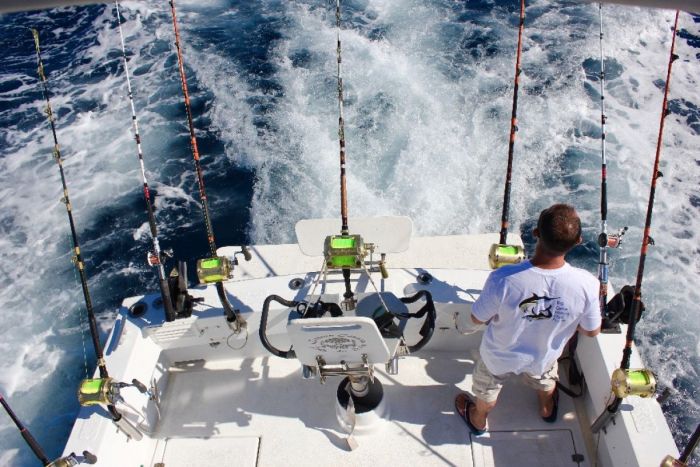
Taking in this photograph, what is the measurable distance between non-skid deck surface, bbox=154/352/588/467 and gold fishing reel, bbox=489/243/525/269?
62 centimetres

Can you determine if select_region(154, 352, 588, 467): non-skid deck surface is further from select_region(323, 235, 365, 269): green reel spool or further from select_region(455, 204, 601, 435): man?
select_region(323, 235, 365, 269): green reel spool

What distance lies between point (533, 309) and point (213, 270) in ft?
4.67

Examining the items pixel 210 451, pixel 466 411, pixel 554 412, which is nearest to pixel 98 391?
pixel 210 451

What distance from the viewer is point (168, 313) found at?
2721 millimetres

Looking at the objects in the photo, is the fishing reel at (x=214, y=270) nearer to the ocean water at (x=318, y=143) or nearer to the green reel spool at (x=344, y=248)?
the green reel spool at (x=344, y=248)

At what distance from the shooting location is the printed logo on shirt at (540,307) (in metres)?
2.00

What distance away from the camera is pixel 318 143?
6.23 meters

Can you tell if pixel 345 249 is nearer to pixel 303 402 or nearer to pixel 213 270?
pixel 213 270

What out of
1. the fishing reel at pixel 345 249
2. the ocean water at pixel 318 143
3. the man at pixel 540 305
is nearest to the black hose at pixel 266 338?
the fishing reel at pixel 345 249

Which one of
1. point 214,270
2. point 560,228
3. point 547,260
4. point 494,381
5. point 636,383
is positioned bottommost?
point 494,381

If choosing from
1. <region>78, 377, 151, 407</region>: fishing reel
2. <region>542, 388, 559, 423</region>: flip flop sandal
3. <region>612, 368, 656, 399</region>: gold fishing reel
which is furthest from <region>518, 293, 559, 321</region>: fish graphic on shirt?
<region>78, 377, 151, 407</region>: fishing reel

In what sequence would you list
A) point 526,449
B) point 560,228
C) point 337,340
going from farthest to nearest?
point 526,449 < point 337,340 < point 560,228

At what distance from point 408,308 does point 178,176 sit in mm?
4106

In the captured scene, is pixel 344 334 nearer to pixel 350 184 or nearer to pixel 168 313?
pixel 168 313
